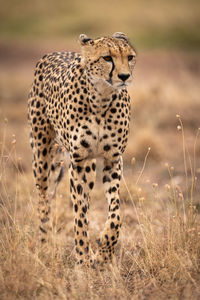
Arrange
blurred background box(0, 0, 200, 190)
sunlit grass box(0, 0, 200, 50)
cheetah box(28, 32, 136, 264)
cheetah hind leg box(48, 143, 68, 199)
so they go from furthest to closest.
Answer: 1. sunlit grass box(0, 0, 200, 50)
2. blurred background box(0, 0, 200, 190)
3. cheetah hind leg box(48, 143, 68, 199)
4. cheetah box(28, 32, 136, 264)

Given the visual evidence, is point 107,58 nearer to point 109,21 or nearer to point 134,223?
point 134,223

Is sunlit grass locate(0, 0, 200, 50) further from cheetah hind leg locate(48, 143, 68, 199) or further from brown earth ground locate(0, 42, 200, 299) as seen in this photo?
cheetah hind leg locate(48, 143, 68, 199)

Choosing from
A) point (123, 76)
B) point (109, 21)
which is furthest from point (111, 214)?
point (109, 21)

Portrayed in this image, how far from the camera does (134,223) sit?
4672 mm

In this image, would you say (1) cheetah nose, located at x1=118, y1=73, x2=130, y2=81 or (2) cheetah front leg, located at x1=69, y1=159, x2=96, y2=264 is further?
(2) cheetah front leg, located at x1=69, y1=159, x2=96, y2=264

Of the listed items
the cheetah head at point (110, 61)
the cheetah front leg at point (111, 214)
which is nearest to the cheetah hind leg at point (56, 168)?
the cheetah front leg at point (111, 214)

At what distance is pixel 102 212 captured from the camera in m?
5.09

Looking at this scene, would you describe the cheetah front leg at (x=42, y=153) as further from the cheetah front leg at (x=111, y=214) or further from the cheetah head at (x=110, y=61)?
the cheetah head at (x=110, y=61)

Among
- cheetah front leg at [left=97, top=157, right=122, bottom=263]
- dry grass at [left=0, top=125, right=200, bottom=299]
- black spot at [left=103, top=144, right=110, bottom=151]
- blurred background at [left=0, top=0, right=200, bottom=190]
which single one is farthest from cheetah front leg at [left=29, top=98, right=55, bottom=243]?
black spot at [left=103, top=144, right=110, bottom=151]

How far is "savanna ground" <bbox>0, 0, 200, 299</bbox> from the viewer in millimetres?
3004

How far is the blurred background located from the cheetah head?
122cm

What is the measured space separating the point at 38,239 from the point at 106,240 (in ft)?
2.81

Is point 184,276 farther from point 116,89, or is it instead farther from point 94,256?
point 116,89

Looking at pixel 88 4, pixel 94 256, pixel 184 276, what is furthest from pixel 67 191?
pixel 88 4
